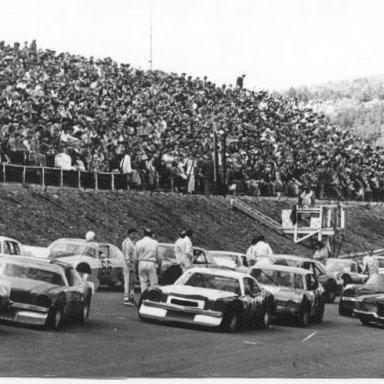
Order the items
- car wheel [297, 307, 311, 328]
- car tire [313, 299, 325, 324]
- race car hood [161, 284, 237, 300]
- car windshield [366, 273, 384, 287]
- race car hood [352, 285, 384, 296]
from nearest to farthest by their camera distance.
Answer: race car hood [161, 284, 237, 300] → car wheel [297, 307, 311, 328] → car tire [313, 299, 325, 324] → race car hood [352, 285, 384, 296] → car windshield [366, 273, 384, 287]

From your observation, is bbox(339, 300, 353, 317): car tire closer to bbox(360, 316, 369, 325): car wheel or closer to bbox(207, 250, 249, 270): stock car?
bbox(360, 316, 369, 325): car wheel

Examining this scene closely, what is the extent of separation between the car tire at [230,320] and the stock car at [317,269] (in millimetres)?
5819

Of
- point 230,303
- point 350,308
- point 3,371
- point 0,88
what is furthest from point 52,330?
point 0,88

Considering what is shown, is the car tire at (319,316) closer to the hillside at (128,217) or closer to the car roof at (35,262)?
the car roof at (35,262)

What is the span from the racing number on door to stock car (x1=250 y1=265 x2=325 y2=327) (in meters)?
4.85

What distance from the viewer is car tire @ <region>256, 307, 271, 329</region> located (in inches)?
705

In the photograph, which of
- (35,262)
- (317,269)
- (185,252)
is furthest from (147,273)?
(317,269)

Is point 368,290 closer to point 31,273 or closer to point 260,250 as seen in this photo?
point 260,250

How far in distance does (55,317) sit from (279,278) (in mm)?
6254

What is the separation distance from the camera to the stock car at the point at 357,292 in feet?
70.5

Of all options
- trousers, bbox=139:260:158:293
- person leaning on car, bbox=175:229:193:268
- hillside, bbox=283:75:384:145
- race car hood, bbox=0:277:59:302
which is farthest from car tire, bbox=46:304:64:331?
hillside, bbox=283:75:384:145

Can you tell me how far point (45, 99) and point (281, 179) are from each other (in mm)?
16301

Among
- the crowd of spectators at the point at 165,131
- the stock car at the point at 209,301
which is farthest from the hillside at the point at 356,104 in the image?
the stock car at the point at 209,301

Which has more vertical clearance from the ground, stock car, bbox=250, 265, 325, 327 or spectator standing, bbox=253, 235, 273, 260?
spectator standing, bbox=253, 235, 273, 260
